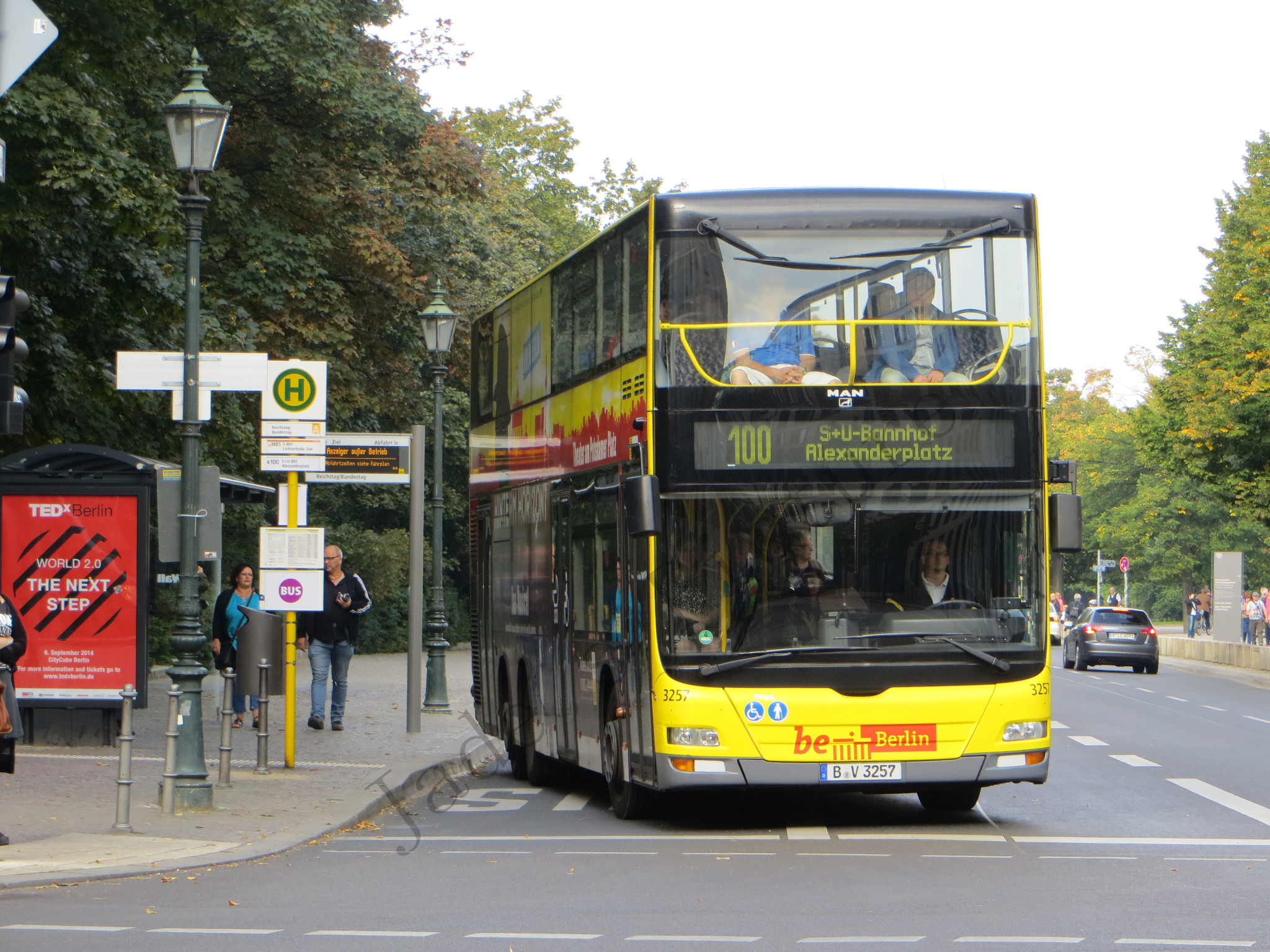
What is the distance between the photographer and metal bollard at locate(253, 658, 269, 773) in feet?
52.6

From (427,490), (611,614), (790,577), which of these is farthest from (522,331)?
(427,490)

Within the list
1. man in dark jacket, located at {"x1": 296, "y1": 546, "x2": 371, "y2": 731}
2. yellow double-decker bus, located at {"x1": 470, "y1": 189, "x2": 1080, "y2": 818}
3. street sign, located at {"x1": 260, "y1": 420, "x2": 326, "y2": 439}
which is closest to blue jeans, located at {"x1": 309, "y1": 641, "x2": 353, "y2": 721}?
man in dark jacket, located at {"x1": 296, "y1": 546, "x2": 371, "y2": 731}

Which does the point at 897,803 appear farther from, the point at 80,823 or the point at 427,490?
the point at 427,490

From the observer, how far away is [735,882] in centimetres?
1049

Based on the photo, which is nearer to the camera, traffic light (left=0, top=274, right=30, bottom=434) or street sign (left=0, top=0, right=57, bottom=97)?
street sign (left=0, top=0, right=57, bottom=97)

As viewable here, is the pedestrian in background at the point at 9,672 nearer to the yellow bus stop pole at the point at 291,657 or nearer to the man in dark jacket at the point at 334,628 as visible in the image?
the yellow bus stop pole at the point at 291,657

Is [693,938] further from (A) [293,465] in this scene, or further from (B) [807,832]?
(A) [293,465]

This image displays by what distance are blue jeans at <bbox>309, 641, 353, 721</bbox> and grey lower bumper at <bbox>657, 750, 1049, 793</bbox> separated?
9221 millimetres

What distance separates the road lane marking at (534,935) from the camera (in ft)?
28.0

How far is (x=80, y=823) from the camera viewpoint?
1259 cm

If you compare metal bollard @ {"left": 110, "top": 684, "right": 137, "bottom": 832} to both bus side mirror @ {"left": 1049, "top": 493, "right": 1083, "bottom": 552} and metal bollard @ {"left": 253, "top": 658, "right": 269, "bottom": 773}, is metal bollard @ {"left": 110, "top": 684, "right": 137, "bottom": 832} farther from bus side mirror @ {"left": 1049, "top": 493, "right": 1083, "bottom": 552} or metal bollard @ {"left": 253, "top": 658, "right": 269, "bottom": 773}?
bus side mirror @ {"left": 1049, "top": 493, "right": 1083, "bottom": 552}

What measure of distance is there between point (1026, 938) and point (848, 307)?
550cm

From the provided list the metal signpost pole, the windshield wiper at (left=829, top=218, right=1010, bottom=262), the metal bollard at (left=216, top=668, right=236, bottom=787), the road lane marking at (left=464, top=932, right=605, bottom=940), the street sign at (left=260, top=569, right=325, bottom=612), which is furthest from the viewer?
the metal signpost pole

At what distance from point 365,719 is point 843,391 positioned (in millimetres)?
12597
